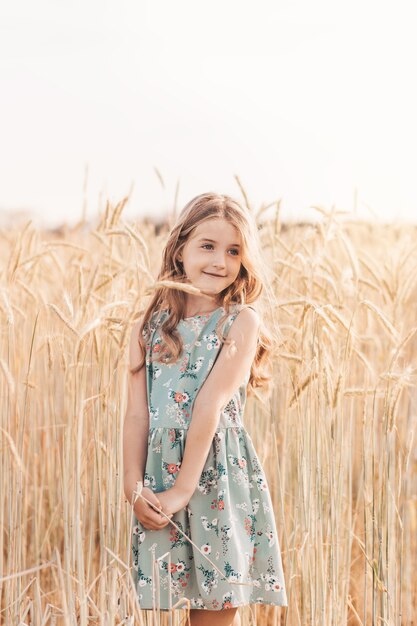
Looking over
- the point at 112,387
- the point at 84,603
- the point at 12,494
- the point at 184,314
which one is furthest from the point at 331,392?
the point at 12,494

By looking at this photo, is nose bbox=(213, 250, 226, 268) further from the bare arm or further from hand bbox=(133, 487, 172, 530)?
hand bbox=(133, 487, 172, 530)

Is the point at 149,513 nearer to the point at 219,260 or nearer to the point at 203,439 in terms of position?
the point at 203,439

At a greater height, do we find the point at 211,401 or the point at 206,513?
the point at 211,401

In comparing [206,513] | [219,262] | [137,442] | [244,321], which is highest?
[219,262]

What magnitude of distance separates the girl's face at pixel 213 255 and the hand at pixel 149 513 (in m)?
0.37

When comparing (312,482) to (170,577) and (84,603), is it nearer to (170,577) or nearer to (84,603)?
(170,577)

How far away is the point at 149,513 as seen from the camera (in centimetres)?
144

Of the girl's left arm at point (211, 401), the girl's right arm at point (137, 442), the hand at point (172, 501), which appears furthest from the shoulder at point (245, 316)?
the hand at point (172, 501)

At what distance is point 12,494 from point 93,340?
0.42 m

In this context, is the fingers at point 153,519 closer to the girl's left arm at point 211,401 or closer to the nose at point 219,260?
the girl's left arm at point 211,401

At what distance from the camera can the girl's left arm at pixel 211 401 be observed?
144 cm

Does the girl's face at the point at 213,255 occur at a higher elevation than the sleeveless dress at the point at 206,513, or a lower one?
higher

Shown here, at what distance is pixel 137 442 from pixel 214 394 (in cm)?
18

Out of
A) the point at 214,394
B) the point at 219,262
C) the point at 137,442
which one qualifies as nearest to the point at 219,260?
the point at 219,262
